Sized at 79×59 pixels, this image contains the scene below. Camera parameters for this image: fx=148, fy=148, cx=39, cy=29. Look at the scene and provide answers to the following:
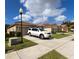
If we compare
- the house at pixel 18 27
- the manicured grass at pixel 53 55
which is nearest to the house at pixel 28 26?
the house at pixel 18 27

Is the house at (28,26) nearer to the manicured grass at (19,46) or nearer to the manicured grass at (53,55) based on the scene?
the manicured grass at (19,46)

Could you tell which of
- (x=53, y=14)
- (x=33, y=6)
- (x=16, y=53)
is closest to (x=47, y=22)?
(x=53, y=14)

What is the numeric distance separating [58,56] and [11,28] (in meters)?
0.66

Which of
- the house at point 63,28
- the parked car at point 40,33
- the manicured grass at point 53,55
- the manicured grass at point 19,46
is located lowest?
the manicured grass at point 53,55

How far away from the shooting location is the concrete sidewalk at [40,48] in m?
1.75

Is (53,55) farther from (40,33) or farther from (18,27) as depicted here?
(18,27)

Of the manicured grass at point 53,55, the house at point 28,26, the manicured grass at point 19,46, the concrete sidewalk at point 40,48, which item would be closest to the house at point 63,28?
the house at point 28,26

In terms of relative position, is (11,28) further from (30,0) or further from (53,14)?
(53,14)

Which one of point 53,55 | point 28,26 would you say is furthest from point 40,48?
point 28,26

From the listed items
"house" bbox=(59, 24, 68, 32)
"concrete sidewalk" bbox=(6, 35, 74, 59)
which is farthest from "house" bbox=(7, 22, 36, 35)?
"house" bbox=(59, 24, 68, 32)

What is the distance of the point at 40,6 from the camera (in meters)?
1.84

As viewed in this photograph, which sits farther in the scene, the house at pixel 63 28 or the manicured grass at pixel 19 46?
the house at pixel 63 28

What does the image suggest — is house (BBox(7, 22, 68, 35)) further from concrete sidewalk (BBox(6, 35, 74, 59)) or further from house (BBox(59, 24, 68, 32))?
concrete sidewalk (BBox(6, 35, 74, 59))

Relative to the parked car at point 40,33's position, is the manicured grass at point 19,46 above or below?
below
